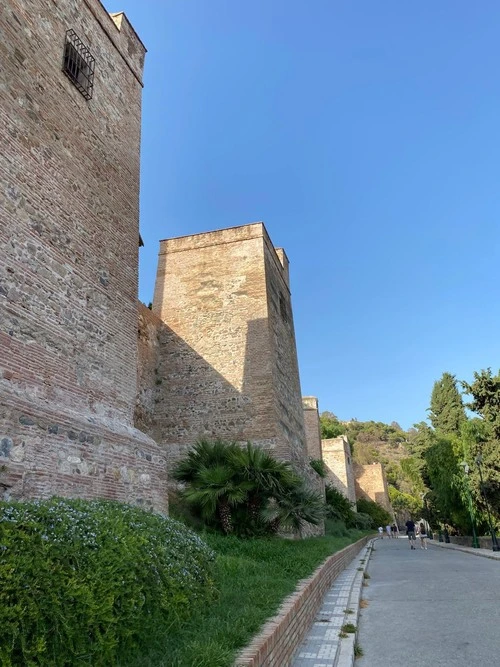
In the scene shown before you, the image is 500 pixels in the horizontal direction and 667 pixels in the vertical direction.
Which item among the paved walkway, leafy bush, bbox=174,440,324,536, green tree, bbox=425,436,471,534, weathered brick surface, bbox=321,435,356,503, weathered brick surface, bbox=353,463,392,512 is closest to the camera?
the paved walkway

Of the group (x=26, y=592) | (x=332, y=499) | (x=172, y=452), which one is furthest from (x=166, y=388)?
(x=332, y=499)

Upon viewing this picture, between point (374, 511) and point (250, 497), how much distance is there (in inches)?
1700

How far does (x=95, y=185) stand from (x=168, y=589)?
626 cm

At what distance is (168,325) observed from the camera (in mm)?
15719

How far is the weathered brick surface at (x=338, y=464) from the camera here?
→ 39625mm

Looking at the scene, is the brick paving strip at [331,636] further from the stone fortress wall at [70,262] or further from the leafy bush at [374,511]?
the leafy bush at [374,511]

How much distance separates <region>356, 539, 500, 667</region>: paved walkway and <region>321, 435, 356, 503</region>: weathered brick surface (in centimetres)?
3026

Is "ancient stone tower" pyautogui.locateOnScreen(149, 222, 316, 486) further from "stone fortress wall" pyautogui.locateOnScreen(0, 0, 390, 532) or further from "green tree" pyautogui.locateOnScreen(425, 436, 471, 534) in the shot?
"green tree" pyautogui.locateOnScreen(425, 436, 471, 534)

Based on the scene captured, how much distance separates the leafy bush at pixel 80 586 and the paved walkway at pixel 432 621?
231 cm

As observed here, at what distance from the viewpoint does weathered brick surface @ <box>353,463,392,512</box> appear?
54156 millimetres

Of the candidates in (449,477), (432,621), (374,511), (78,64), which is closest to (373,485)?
(374,511)

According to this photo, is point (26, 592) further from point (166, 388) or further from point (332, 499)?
point (332, 499)

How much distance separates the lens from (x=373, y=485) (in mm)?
54719

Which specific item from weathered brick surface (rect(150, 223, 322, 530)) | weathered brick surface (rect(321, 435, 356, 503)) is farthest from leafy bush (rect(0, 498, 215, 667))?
weathered brick surface (rect(321, 435, 356, 503))
